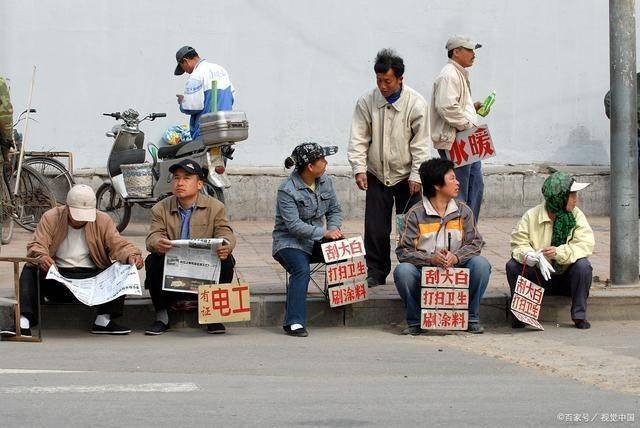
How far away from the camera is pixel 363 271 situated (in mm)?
9188

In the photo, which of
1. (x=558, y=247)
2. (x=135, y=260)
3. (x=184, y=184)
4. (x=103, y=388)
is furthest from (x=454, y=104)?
→ (x=103, y=388)

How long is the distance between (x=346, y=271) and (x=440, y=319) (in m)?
0.72

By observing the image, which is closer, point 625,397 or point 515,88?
point 625,397

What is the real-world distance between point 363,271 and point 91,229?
1851mm

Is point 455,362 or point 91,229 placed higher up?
point 91,229

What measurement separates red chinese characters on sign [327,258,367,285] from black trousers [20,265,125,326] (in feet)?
4.59

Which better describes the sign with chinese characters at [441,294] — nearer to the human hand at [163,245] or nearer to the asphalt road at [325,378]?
the asphalt road at [325,378]

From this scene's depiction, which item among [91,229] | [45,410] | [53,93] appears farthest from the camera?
[53,93]

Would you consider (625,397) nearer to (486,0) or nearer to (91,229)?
(91,229)

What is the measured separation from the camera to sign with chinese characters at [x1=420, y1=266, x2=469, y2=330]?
8898mm

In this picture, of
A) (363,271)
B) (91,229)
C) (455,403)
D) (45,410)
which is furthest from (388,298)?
(45,410)

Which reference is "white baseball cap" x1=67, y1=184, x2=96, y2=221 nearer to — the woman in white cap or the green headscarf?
the woman in white cap

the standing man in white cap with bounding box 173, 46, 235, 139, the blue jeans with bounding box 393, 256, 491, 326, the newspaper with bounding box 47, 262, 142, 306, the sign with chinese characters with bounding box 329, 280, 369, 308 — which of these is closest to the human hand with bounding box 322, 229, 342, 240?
the sign with chinese characters with bounding box 329, 280, 369, 308

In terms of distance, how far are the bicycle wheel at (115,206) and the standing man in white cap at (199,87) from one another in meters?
1.04
